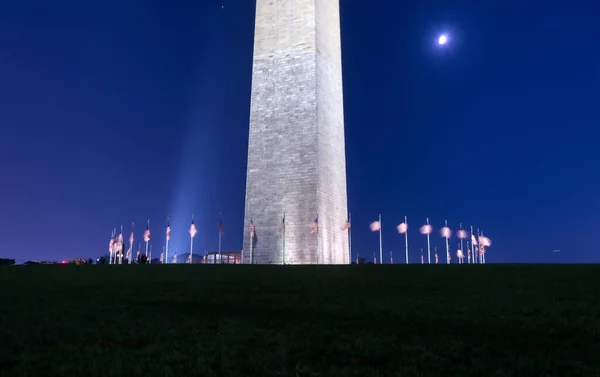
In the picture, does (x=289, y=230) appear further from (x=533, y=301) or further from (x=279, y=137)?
(x=533, y=301)

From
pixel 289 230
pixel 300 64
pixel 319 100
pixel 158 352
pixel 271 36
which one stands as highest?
pixel 271 36

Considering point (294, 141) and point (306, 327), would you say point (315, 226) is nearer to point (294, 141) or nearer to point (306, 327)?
point (294, 141)

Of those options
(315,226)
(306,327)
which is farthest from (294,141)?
(306,327)

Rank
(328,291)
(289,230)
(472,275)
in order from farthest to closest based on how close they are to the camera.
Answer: (289,230) < (472,275) < (328,291)

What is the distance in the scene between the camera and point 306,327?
8.53 m

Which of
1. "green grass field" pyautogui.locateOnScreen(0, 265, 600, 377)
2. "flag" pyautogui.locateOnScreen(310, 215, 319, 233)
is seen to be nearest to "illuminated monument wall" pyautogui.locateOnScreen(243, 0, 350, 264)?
"flag" pyautogui.locateOnScreen(310, 215, 319, 233)

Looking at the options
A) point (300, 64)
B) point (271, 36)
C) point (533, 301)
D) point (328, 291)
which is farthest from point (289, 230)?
point (533, 301)

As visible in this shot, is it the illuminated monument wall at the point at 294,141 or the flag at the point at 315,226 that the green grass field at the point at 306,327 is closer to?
the flag at the point at 315,226

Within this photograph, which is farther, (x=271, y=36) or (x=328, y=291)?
(x=271, y=36)

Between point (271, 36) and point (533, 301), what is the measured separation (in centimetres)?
3109

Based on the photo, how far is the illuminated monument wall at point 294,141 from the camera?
35.0 m

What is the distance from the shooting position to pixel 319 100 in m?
36.3

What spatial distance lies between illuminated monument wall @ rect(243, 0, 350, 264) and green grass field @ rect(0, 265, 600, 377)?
64.8ft

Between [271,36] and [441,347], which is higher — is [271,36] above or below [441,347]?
above
